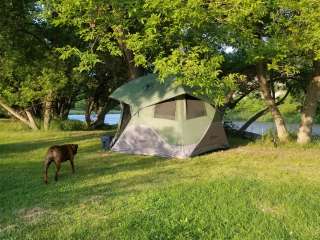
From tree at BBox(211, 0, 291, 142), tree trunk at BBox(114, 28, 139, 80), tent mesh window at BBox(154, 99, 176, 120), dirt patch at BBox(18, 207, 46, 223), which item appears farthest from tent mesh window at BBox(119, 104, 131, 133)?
dirt patch at BBox(18, 207, 46, 223)

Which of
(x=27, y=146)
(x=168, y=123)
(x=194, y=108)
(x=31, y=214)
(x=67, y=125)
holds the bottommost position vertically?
(x=31, y=214)

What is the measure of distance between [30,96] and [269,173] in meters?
15.4

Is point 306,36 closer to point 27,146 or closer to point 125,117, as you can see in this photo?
point 125,117

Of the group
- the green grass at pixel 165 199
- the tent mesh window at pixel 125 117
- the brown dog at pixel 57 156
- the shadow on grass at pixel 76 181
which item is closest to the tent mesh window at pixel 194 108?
the green grass at pixel 165 199

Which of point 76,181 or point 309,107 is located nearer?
point 76,181

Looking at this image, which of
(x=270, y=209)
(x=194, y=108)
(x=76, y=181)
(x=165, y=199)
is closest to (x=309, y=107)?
(x=194, y=108)

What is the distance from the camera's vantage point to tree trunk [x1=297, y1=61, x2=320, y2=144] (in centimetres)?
1475

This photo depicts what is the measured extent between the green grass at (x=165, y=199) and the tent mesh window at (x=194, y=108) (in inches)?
56.7

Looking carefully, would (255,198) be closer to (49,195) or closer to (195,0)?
(49,195)

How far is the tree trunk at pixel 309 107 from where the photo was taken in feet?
48.4

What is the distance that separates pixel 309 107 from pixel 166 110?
15.2 ft

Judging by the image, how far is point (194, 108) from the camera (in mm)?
13445

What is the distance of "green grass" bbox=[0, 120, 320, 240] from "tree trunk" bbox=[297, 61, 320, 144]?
246 cm

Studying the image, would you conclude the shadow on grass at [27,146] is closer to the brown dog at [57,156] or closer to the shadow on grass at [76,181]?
the shadow on grass at [76,181]
